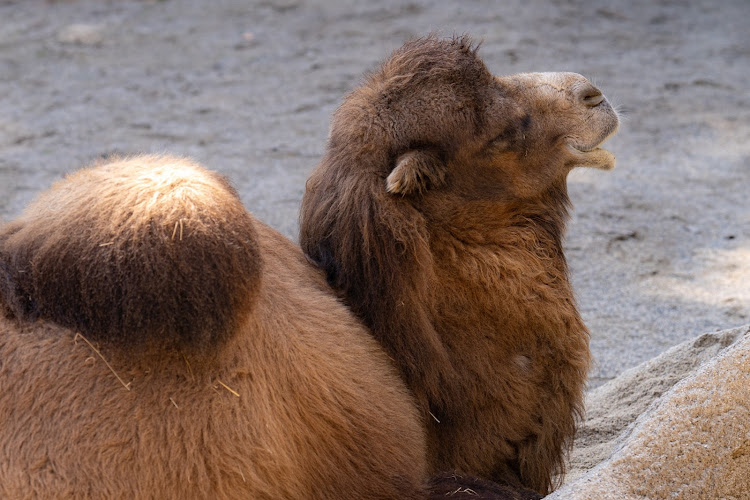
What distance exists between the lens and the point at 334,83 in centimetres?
773

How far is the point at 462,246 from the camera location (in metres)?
2.80

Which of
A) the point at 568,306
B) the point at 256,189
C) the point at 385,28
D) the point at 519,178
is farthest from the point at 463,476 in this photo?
the point at 385,28

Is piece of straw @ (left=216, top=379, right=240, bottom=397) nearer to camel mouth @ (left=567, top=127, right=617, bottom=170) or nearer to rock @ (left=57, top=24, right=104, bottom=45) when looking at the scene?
camel mouth @ (left=567, top=127, right=617, bottom=170)

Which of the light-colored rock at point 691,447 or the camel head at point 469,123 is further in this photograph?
the camel head at point 469,123

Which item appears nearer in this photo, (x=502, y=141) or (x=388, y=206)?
(x=388, y=206)

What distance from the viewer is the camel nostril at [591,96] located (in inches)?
121

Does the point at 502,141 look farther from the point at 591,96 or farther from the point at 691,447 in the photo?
the point at 691,447

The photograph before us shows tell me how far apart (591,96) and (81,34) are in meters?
7.21

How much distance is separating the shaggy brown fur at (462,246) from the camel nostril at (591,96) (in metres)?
0.05

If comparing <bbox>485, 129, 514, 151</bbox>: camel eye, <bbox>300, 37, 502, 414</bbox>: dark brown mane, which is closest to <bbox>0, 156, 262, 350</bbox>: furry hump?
<bbox>300, 37, 502, 414</bbox>: dark brown mane

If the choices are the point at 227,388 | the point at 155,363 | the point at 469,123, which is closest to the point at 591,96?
the point at 469,123

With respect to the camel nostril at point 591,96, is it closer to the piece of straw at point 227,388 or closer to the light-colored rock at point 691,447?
the light-colored rock at point 691,447

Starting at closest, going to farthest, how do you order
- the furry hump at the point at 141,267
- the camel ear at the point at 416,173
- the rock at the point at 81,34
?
1. the furry hump at the point at 141,267
2. the camel ear at the point at 416,173
3. the rock at the point at 81,34

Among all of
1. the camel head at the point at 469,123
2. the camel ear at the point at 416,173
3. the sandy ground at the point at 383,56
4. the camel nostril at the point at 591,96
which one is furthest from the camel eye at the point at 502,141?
the sandy ground at the point at 383,56
